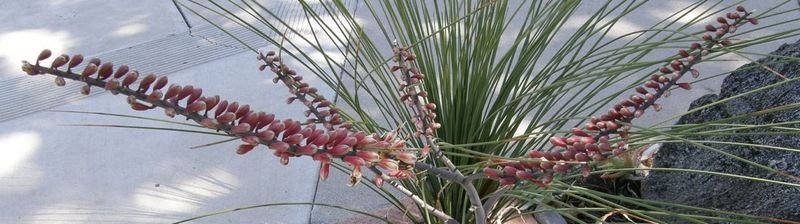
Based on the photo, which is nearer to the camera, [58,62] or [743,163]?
[58,62]

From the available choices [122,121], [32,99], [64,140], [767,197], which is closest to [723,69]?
[767,197]

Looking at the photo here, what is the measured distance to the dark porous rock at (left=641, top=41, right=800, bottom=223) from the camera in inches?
45.3

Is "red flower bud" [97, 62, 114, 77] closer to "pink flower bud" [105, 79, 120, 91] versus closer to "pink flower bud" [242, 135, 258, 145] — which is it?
"pink flower bud" [105, 79, 120, 91]

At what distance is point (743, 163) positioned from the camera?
1.25 metres

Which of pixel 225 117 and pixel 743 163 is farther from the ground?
pixel 225 117

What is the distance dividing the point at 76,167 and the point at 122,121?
7.7 inches

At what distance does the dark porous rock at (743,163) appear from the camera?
115cm

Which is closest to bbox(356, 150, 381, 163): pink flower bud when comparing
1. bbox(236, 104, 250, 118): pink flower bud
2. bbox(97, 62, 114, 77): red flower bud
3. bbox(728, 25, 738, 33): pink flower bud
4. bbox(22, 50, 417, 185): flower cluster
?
bbox(22, 50, 417, 185): flower cluster

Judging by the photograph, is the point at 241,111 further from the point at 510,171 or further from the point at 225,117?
the point at 510,171

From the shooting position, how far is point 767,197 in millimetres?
1170

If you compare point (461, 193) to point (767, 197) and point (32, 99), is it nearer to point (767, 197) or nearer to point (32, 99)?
point (767, 197)

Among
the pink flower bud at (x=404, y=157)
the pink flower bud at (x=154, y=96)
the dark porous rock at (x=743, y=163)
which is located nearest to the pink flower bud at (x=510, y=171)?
the pink flower bud at (x=404, y=157)

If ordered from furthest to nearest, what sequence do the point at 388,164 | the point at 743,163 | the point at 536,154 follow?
1. the point at 743,163
2. the point at 536,154
3. the point at 388,164

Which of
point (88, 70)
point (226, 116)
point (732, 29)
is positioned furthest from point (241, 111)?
point (732, 29)
